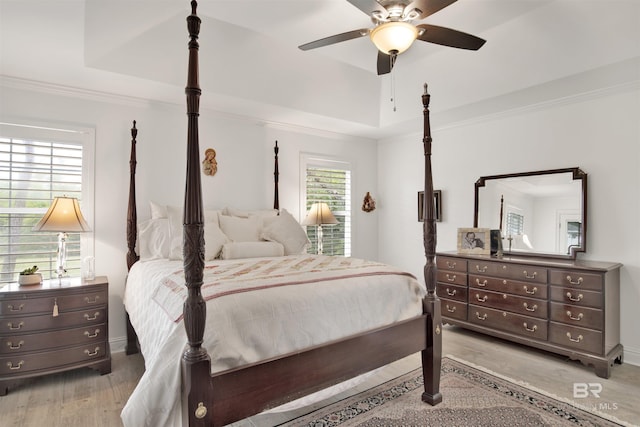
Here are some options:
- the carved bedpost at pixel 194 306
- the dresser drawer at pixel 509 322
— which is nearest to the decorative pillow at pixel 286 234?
the dresser drawer at pixel 509 322

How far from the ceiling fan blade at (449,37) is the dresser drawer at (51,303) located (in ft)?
10.0

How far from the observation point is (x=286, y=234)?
3.56m

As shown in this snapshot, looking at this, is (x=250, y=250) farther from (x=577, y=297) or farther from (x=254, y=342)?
(x=577, y=297)

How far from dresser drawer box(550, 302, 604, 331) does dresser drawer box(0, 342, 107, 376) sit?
3798 mm

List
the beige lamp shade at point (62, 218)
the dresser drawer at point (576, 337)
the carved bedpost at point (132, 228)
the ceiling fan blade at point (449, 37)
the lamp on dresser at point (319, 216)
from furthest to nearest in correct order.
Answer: the lamp on dresser at point (319, 216)
the carved bedpost at point (132, 228)
the dresser drawer at point (576, 337)
the beige lamp shade at point (62, 218)
the ceiling fan blade at point (449, 37)

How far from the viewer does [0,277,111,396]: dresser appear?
2.48 meters

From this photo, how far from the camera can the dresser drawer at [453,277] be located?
370cm

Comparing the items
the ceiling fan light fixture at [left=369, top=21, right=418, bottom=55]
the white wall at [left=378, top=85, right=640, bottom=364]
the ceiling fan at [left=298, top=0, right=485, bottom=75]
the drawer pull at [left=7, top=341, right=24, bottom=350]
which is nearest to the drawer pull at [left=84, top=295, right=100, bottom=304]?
the drawer pull at [left=7, top=341, right=24, bottom=350]

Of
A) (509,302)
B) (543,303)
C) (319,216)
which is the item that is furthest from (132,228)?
(543,303)

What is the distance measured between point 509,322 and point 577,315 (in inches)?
22.8

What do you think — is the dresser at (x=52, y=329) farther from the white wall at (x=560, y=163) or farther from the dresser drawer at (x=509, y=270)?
the white wall at (x=560, y=163)

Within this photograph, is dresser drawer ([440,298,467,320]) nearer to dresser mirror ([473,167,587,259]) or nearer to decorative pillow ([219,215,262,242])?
dresser mirror ([473,167,587,259])

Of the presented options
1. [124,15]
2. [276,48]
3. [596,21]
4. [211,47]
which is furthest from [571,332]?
[124,15]

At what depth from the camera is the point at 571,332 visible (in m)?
2.92
